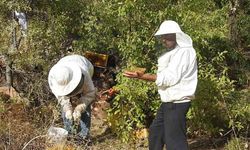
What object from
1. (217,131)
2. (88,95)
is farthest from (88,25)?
(217,131)

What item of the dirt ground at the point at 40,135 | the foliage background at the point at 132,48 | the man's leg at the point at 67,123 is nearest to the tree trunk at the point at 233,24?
the foliage background at the point at 132,48

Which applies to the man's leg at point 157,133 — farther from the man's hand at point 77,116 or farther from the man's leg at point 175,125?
the man's hand at point 77,116

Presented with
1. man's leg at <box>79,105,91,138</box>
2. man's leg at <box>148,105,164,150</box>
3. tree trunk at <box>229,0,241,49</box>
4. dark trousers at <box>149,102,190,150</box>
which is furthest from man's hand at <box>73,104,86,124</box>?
tree trunk at <box>229,0,241,49</box>

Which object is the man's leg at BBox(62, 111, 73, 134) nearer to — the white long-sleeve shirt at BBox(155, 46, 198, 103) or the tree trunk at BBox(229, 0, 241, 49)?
the white long-sleeve shirt at BBox(155, 46, 198, 103)

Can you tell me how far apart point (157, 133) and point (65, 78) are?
1.16 metres

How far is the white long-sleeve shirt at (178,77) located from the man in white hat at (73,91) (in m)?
1.17

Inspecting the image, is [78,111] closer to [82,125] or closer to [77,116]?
[77,116]

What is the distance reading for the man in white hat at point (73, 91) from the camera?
19.4ft

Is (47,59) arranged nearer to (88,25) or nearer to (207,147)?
(88,25)

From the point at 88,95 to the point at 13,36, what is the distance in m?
1.89

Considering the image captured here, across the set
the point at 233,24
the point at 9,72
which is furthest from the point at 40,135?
the point at 233,24

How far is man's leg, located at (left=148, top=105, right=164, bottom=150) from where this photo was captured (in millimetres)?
5586

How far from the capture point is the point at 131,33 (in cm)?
674

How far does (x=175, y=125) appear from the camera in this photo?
529 centimetres
